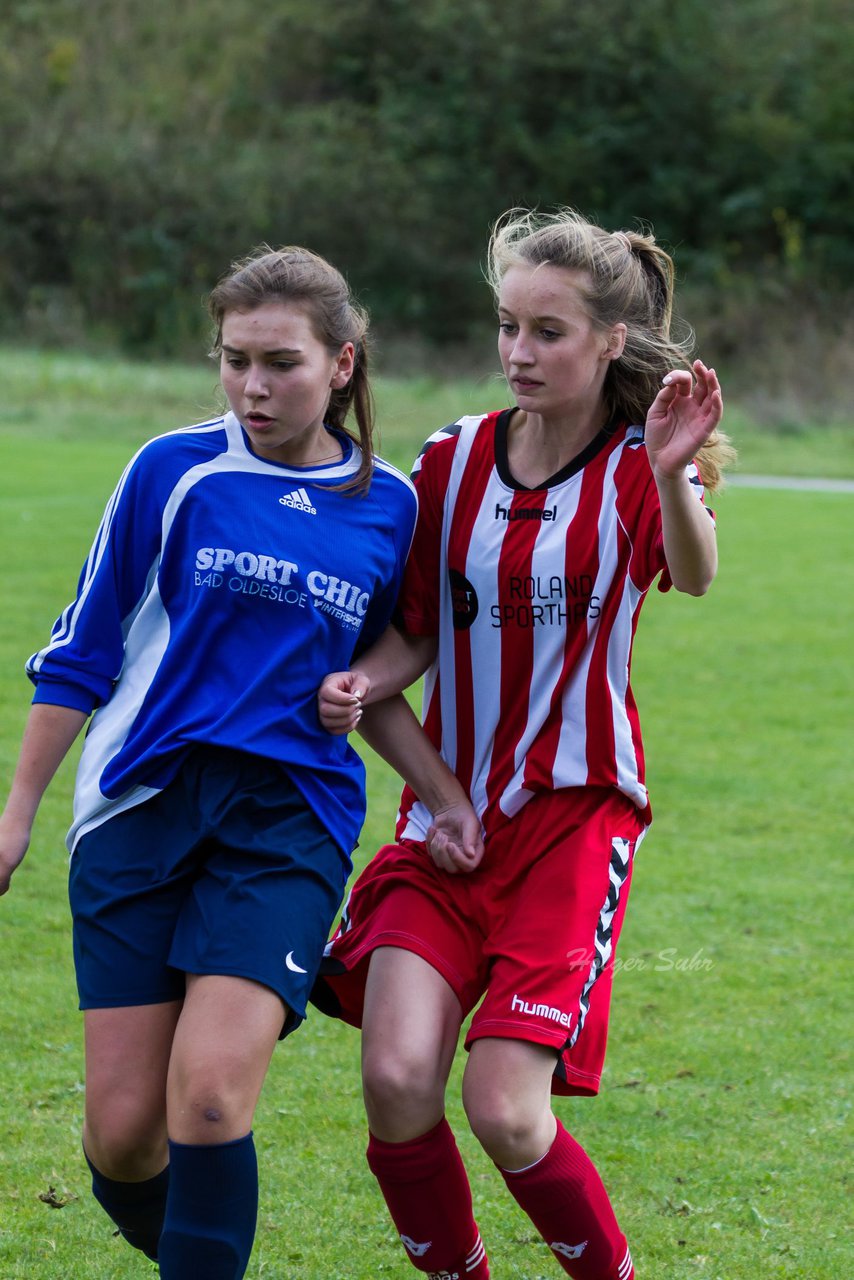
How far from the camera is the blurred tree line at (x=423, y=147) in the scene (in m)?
36.8

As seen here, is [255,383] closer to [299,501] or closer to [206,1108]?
[299,501]

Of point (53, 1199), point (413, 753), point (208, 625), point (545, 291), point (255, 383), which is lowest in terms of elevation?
point (53, 1199)

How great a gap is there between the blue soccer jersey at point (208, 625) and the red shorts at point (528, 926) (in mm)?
278

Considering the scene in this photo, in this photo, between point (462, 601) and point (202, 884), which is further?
point (462, 601)

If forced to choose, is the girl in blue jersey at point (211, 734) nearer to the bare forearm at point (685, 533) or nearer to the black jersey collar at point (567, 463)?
the black jersey collar at point (567, 463)

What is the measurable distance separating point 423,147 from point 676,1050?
1512 inches

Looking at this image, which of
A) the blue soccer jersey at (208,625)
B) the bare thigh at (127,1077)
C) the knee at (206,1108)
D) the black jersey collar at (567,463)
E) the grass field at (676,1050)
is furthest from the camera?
the grass field at (676,1050)

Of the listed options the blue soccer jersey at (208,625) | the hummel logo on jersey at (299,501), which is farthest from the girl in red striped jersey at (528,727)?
the hummel logo on jersey at (299,501)

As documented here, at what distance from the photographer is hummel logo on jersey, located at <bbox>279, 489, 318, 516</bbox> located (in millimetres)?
3037

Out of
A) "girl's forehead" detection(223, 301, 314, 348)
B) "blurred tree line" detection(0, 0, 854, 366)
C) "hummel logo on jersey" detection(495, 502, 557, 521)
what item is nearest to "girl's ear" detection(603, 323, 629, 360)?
"hummel logo on jersey" detection(495, 502, 557, 521)

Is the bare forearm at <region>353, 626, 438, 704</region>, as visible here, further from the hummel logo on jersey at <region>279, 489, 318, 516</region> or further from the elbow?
the elbow

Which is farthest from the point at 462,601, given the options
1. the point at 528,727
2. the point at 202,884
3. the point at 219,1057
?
the point at 219,1057

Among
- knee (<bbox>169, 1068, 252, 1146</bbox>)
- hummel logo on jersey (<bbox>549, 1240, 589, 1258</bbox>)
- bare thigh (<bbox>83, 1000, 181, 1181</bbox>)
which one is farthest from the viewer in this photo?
hummel logo on jersey (<bbox>549, 1240, 589, 1258</bbox>)

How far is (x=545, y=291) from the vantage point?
10.4 ft
